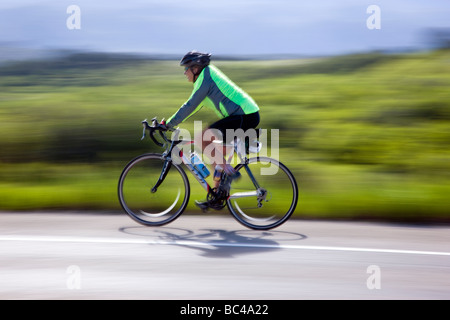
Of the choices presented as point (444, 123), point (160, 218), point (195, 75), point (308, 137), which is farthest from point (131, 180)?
point (444, 123)

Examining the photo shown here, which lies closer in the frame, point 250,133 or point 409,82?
point 250,133

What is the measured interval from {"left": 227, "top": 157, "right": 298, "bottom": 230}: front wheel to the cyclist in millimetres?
437

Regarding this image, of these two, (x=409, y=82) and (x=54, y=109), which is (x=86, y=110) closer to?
(x=54, y=109)

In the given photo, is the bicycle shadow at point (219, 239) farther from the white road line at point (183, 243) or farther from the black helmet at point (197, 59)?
the black helmet at point (197, 59)

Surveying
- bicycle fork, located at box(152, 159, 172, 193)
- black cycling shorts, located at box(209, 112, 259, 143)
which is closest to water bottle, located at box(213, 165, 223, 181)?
black cycling shorts, located at box(209, 112, 259, 143)

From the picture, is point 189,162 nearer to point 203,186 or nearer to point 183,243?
point 203,186

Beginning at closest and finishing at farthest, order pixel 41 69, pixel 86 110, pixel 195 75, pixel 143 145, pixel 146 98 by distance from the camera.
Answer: pixel 195 75 → pixel 143 145 → pixel 86 110 → pixel 146 98 → pixel 41 69

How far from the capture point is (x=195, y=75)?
580cm

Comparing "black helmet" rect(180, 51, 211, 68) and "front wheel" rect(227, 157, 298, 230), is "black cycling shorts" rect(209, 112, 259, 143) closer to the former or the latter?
"front wheel" rect(227, 157, 298, 230)

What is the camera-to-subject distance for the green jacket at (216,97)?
5.64 meters

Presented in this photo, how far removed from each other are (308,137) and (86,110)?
14.8 feet

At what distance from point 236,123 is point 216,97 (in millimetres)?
351

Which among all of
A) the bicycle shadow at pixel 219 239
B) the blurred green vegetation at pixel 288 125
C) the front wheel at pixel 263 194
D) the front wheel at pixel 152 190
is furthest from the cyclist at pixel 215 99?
the blurred green vegetation at pixel 288 125

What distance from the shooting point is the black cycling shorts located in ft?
18.9
